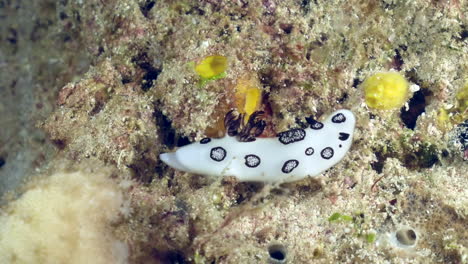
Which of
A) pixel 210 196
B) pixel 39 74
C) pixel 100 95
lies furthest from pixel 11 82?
pixel 210 196

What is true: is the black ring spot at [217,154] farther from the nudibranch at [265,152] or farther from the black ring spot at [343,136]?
the black ring spot at [343,136]

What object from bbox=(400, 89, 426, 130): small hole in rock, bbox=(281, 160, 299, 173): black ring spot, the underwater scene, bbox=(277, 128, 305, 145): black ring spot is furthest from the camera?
bbox=(400, 89, 426, 130): small hole in rock

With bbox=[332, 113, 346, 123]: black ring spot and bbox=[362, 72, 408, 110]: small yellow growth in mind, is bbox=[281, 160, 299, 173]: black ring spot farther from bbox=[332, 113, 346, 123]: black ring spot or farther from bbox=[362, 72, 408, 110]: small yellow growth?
bbox=[362, 72, 408, 110]: small yellow growth

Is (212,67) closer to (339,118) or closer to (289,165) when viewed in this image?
(289,165)

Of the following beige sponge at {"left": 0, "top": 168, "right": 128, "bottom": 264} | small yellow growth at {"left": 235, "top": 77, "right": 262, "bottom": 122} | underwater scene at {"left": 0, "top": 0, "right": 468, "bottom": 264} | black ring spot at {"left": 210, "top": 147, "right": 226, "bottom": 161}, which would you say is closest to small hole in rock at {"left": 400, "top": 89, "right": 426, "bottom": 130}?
underwater scene at {"left": 0, "top": 0, "right": 468, "bottom": 264}

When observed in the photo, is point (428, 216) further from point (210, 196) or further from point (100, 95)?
point (100, 95)

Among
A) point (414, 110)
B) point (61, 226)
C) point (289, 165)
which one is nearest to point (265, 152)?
point (289, 165)

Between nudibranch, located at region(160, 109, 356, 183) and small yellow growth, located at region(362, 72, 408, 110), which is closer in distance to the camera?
nudibranch, located at region(160, 109, 356, 183)
